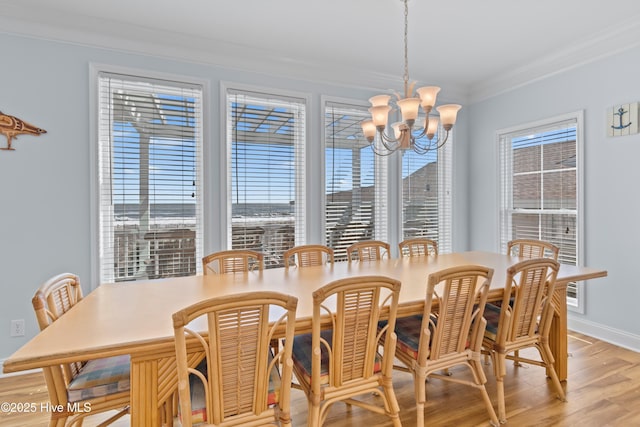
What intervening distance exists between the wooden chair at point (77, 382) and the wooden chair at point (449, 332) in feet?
4.69

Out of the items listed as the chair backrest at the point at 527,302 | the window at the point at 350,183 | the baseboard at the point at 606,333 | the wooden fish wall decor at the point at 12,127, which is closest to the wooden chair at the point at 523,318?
the chair backrest at the point at 527,302

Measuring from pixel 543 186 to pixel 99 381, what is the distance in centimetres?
430

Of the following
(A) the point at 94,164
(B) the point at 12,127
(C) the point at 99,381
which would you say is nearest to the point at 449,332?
(C) the point at 99,381

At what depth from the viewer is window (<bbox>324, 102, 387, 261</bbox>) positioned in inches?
150

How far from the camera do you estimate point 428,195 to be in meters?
4.38

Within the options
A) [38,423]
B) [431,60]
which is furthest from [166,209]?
[431,60]

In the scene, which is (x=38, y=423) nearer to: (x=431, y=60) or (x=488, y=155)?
(x=431, y=60)

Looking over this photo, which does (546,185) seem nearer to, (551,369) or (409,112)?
(551,369)

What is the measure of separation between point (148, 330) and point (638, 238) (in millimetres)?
3790

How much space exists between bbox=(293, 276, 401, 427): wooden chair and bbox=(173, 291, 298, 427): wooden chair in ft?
0.55

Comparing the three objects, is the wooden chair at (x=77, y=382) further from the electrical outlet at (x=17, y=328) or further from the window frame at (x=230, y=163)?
the window frame at (x=230, y=163)

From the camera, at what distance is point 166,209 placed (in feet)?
10.3

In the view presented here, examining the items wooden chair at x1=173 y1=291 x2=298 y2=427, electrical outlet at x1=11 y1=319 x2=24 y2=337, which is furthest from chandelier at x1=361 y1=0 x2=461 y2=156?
electrical outlet at x1=11 y1=319 x2=24 y2=337

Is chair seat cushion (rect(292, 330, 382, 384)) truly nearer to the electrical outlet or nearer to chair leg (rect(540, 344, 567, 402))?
chair leg (rect(540, 344, 567, 402))
